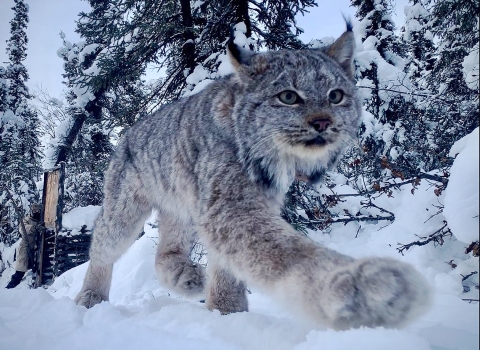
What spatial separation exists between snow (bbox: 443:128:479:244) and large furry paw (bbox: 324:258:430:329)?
33cm

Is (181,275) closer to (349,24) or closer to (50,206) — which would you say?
(349,24)

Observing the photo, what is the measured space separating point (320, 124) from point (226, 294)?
1712mm

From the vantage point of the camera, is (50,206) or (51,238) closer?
(50,206)

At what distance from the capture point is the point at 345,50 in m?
3.11

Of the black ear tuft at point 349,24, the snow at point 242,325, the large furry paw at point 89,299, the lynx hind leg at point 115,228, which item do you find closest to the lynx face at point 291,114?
the black ear tuft at point 349,24

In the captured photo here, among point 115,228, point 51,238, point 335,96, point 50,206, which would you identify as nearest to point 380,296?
point 335,96

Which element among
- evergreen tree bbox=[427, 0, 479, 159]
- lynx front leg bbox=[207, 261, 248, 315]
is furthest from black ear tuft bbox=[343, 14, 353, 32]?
lynx front leg bbox=[207, 261, 248, 315]

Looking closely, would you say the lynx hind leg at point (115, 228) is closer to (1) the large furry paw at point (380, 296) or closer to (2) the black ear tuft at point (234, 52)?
(2) the black ear tuft at point (234, 52)

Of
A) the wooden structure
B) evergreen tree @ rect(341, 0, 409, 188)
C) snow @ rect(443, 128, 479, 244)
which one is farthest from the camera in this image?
the wooden structure

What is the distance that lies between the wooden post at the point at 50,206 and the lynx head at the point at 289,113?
8.02 m

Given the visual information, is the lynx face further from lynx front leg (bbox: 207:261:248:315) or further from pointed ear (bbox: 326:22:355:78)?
lynx front leg (bbox: 207:261:248:315)

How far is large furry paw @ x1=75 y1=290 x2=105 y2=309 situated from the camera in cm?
382

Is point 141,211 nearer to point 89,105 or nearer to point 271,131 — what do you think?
point 271,131

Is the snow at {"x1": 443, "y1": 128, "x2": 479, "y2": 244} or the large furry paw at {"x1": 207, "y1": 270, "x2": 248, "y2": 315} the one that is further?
the large furry paw at {"x1": 207, "y1": 270, "x2": 248, "y2": 315}
